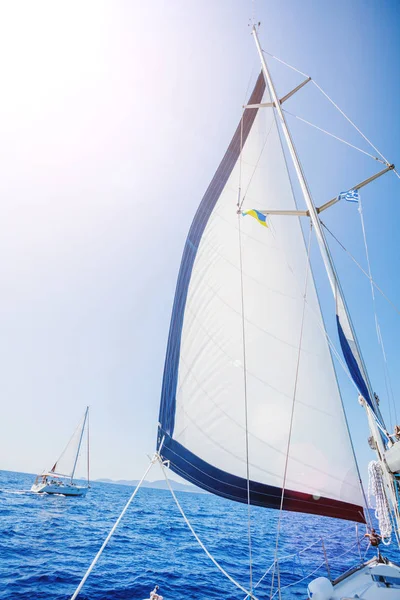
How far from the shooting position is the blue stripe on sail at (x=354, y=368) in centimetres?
342

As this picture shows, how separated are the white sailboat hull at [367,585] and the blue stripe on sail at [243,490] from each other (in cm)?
65

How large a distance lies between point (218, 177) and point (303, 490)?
572 centimetres

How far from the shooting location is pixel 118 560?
968 centimetres

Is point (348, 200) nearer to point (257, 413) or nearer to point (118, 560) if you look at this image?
point (257, 413)

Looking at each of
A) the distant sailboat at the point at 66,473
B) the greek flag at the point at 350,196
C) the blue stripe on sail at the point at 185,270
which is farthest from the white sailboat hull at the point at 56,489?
the greek flag at the point at 350,196

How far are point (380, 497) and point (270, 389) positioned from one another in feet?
5.40

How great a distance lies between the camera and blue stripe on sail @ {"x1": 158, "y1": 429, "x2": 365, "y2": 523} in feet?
11.9

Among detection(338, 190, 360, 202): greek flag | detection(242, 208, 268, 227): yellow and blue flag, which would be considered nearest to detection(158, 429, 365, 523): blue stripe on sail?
detection(242, 208, 268, 227): yellow and blue flag

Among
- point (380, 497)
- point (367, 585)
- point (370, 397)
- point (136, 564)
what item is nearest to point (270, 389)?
point (370, 397)

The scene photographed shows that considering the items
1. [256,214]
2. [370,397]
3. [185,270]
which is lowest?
[370,397]

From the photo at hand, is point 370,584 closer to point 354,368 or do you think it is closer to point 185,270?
point 354,368

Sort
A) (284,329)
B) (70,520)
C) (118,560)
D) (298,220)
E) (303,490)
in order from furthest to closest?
(70,520), (118,560), (298,220), (284,329), (303,490)

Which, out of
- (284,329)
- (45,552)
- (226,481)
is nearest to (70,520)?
(45,552)

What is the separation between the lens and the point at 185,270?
534 cm
